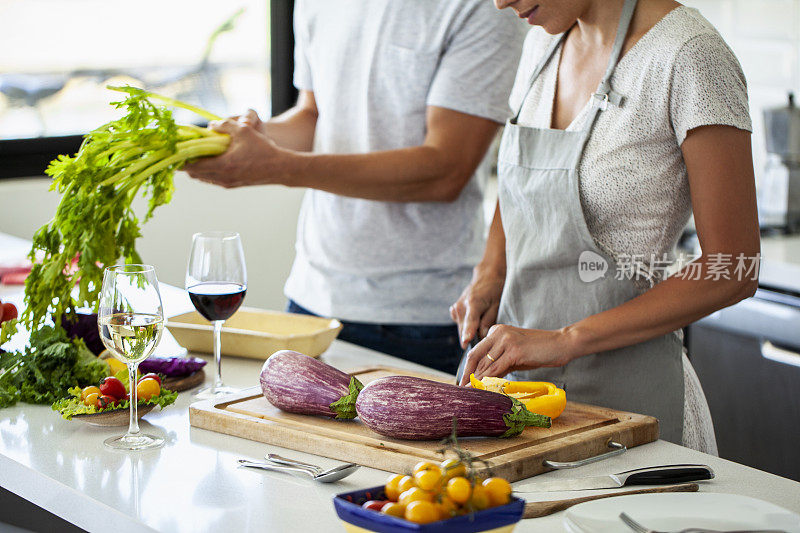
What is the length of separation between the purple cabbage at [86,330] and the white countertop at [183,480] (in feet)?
0.69

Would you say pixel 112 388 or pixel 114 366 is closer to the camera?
pixel 112 388

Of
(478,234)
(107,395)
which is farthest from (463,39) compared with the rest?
(107,395)

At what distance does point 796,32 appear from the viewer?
296 centimetres

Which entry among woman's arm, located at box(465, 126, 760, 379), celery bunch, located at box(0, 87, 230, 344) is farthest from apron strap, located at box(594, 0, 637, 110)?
celery bunch, located at box(0, 87, 230, 344)

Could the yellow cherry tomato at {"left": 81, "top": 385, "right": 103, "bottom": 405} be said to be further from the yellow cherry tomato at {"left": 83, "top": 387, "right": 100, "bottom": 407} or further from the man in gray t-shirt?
the man in gray t-shirt

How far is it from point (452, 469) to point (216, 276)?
70cm

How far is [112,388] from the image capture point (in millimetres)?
1351

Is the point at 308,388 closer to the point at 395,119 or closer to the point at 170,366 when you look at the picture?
the point at 170,366

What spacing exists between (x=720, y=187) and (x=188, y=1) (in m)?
2.82

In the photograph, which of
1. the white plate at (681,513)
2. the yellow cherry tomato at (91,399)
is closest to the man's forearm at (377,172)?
the yellow cherry tomato at (91,399)

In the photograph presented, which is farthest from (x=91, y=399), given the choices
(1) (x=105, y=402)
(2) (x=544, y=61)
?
(2) (x=544, y=61)

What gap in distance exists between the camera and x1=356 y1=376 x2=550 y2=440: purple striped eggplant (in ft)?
3.87

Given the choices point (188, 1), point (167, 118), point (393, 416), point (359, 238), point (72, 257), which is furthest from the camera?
point (188, 1)

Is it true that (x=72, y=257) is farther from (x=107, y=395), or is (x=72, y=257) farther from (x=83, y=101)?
(x=83, y=101)
